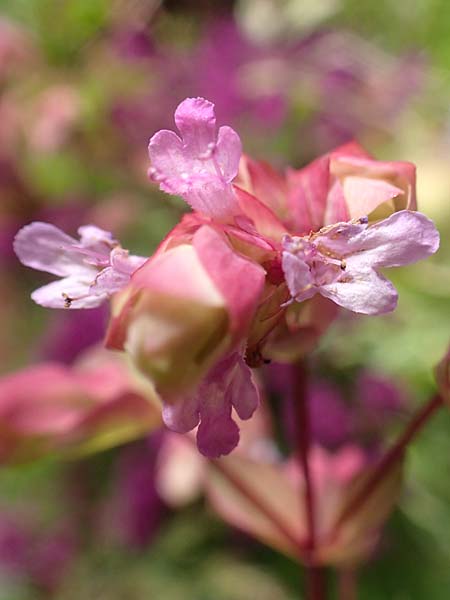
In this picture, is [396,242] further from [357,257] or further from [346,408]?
[346,408]

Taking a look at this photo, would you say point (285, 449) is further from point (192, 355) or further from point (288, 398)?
point (192, 355)

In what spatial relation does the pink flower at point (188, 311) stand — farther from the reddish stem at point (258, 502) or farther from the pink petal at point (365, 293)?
the reddish stem at point (258, 502)

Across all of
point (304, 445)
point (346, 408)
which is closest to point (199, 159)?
point (304, 445)

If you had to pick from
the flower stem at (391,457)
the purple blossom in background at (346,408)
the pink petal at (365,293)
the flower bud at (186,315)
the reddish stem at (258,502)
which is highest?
the flower bud at (186,315)

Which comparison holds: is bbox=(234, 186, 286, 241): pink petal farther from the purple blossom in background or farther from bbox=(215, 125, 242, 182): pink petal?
the purple blossom in background

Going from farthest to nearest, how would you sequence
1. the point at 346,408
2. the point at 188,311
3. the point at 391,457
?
the point at 346,408 < the point at 391,457 < the point at 188,311

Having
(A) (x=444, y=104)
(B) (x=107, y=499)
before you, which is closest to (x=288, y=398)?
(B) (x=107, y=499)

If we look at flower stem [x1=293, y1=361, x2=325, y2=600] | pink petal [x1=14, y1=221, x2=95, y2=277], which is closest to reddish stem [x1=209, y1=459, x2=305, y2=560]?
flower stem [x1=293, y1=361, x2=325, y2=600]

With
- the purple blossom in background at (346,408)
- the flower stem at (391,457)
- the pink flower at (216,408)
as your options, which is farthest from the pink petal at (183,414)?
the purple blossom in background at (346,408)
